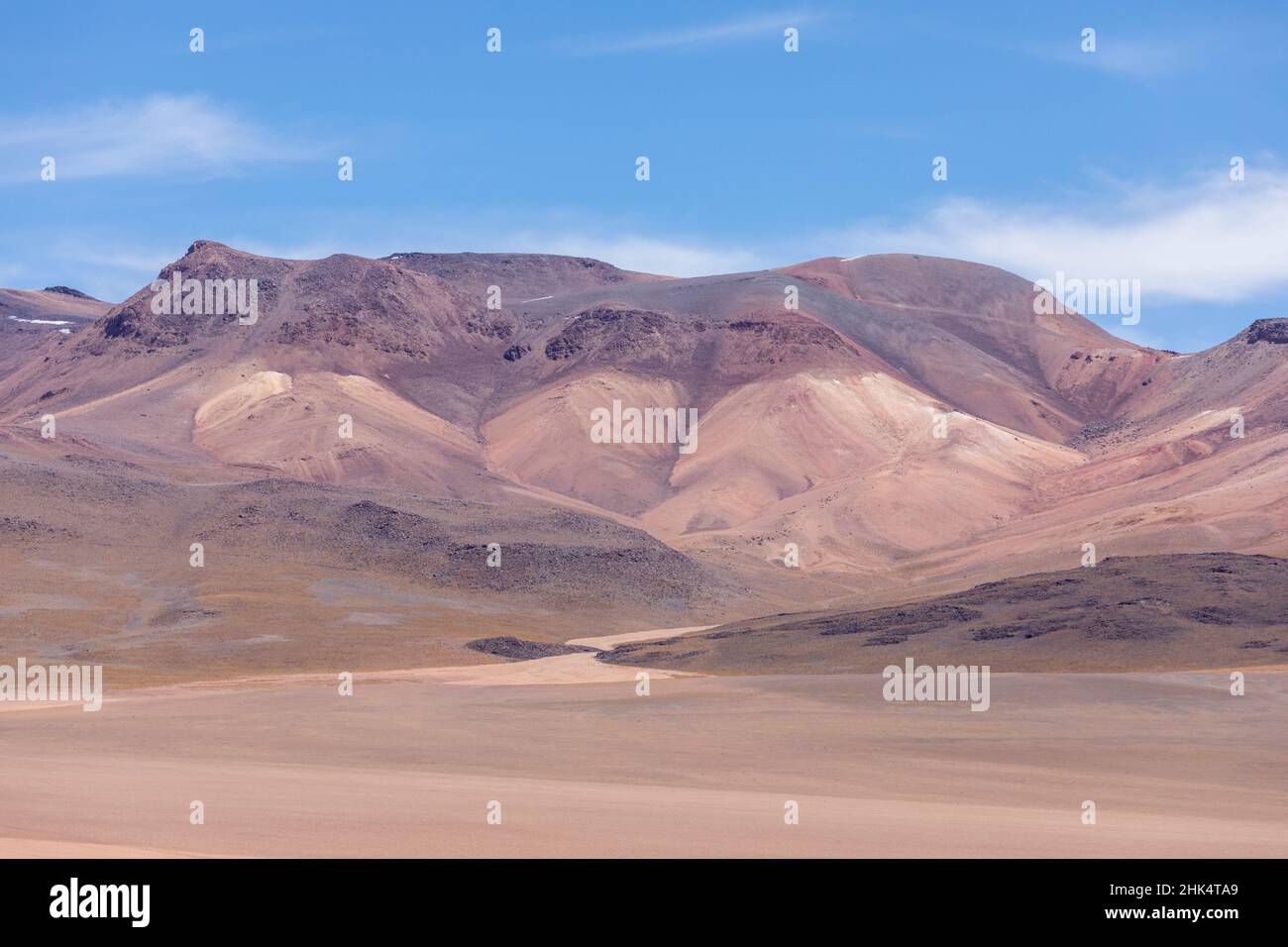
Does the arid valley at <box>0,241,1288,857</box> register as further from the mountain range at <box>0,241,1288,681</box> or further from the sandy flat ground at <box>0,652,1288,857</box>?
the mountain range at <box>0,241,1288,681</box>

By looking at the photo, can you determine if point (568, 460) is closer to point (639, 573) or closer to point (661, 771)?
point (639, 573)

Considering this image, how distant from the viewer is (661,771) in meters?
26.8

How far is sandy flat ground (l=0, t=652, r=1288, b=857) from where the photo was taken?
1773 centimetres

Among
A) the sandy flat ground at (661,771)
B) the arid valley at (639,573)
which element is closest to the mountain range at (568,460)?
the arid valley at (639,573)

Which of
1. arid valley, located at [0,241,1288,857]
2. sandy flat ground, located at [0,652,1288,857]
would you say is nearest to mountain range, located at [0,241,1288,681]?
arid valley, located at [0,241,1288,857]

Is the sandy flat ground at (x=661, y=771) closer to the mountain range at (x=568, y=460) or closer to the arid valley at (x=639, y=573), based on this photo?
the arid valley at (x=639, y=573)

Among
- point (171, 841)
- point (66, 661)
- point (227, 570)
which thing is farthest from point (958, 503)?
point (171, 841)

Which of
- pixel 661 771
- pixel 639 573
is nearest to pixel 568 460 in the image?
pixel 639 573

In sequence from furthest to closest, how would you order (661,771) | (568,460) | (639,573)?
(568,460)
(639,573)
(661,771)

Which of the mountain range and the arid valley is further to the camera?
the mountain range

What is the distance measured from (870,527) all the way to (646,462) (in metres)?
30.7

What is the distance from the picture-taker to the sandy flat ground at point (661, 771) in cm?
1773
